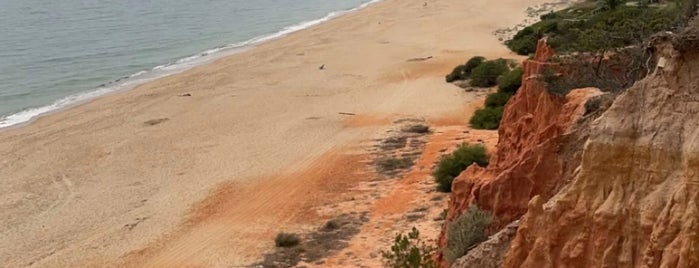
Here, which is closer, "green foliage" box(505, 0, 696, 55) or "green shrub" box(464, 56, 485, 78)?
"green foliage" box(505, 0, 696, 55)

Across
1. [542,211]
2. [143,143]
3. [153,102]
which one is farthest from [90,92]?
[542,211]

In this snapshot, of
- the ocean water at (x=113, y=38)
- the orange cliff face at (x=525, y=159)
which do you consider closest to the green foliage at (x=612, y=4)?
the orange cliff face at (x=525, y=159)

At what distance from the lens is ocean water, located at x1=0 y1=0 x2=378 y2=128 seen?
4188 cm

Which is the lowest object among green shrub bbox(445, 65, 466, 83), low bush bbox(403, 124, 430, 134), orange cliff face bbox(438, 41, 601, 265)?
low bush bbox(403, 124, 430, 134)

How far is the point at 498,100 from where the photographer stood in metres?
25.7

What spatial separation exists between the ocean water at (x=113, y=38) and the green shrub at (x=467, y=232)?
1107 inches

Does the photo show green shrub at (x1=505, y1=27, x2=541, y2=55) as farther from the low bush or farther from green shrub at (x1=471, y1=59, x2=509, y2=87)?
the low bush

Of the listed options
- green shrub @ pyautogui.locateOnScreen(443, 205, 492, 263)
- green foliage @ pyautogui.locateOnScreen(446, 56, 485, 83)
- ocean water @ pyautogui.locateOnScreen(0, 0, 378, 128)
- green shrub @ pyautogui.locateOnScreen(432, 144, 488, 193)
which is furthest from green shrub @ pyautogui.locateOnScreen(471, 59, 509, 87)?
green shrub @ pyautogui.locateOnScreen(443, 205, 492, 263)

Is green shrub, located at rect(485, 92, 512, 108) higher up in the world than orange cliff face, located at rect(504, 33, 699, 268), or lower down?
lower down

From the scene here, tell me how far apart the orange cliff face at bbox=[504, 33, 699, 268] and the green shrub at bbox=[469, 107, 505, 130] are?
15549mm

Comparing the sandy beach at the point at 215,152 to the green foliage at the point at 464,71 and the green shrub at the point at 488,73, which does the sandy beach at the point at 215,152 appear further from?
the green shrub at the point at 488,73

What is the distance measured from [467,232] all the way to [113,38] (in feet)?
161

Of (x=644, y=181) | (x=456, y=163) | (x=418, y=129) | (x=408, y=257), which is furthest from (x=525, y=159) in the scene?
(x=418, y=129)

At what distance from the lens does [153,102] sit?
118 feet
